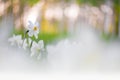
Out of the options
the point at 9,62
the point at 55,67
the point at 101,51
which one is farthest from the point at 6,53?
the point at 101,51

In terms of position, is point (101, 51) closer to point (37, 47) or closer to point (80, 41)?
point (80, 41)

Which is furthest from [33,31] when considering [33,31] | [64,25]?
[64,25]

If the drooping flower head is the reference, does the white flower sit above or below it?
below

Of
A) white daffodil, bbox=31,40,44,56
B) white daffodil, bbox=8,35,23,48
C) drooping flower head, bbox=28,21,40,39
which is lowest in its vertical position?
white daffodil, bbox=31,40,44,56

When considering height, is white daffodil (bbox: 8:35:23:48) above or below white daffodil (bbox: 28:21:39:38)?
below

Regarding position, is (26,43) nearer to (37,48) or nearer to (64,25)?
(37,48)

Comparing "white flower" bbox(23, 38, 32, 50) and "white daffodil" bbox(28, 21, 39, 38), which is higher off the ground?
"white daffodil" bbox(28, 21, 39, 38)
